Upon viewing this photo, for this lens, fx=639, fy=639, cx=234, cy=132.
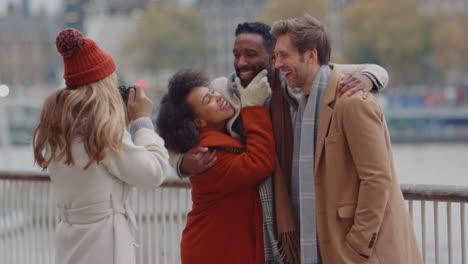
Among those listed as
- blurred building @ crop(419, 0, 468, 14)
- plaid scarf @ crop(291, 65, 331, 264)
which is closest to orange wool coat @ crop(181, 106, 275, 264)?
plaid scarf @ crop(291, 65, 331, 264)

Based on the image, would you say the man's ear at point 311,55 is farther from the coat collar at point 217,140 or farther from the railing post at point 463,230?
the railing post at point 463,230

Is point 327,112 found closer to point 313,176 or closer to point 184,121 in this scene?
point 313,176

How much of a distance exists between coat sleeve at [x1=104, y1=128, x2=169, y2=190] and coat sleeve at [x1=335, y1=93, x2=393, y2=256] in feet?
2.17

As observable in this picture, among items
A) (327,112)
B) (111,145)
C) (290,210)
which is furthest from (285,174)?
(111,145)

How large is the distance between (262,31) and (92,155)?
0.83 meters

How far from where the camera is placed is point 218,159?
239 centimetres

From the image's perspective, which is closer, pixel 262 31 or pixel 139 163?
pixel 139 163

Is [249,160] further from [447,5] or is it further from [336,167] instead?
[447,5]

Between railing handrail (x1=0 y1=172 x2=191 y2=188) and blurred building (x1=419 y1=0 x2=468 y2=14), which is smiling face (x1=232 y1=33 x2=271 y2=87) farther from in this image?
blurred building (x1=419 y1=0 x2=468 y2=14)

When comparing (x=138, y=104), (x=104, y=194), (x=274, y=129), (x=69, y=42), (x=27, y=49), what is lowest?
(x=104, y=194)

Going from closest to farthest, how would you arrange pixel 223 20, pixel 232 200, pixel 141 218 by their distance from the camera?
pixel 232 200
pixel 141 218
pixel 223 20

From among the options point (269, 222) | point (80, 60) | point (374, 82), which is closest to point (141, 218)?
point (269, 222)

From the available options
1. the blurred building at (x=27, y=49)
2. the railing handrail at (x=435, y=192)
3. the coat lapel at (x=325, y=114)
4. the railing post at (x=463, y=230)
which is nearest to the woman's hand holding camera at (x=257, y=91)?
the coat lapel at (x=325, y=114)

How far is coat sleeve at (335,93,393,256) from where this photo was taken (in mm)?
2133
